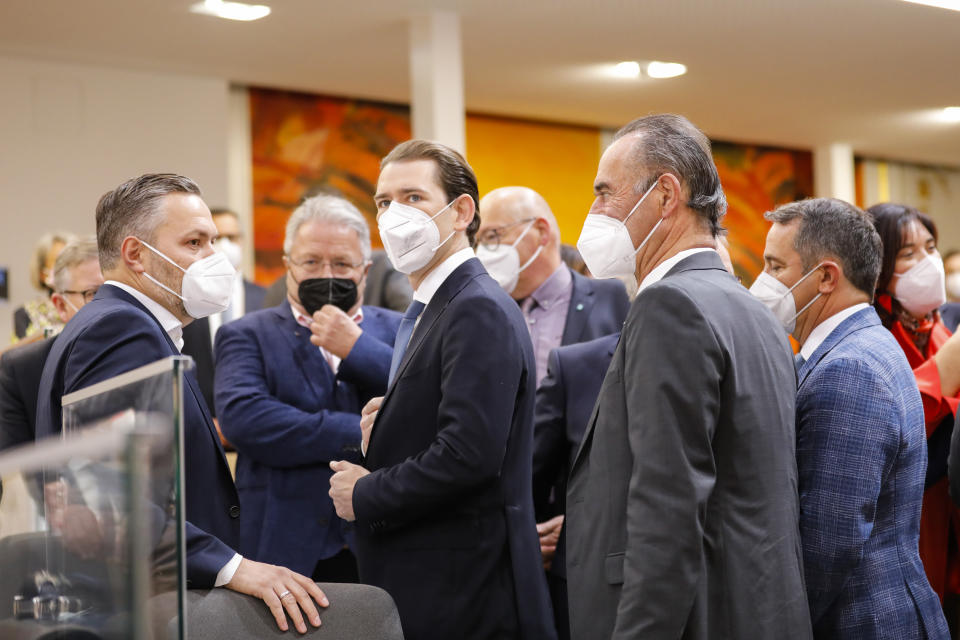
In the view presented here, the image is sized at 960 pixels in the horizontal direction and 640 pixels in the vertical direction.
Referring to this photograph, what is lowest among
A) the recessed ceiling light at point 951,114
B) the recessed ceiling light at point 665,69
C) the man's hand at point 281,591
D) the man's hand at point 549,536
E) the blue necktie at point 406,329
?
the man's hand at point 549,536

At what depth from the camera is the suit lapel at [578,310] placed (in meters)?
3.47

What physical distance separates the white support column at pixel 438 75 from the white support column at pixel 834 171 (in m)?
5.13

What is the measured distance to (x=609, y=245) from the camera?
2.09 metres

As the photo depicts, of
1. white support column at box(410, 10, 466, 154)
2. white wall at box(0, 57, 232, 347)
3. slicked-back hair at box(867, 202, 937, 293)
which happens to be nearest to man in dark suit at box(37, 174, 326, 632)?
slicked-back hair at box(867, 202, 937, 293)

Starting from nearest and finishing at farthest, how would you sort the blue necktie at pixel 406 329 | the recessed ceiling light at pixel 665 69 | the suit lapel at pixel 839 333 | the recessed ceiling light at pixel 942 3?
the suit lapel at pixel 839 333 → the blue necktie at pixel 406 329 → the recessed ceiling light at pixel 942 3 → the recessed ceiling light at pixel 665 69

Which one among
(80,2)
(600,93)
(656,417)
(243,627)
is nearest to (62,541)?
(243,627)

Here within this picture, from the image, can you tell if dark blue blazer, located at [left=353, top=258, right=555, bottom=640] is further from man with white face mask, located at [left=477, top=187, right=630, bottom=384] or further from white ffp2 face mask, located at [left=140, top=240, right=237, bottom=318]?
man with white face mask, located at [left=477, top=187, right=630, bottom=384]

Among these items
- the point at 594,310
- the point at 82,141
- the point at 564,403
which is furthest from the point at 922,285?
the point at 82,141

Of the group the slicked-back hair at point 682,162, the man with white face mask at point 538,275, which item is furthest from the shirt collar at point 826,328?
the man with white face mask at point 538,275

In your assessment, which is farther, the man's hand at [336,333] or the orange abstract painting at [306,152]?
the orange abstract painting at [306,152]

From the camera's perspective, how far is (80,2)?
234 inches

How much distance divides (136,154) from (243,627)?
606 centimetres

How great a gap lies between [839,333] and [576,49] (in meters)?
5.35

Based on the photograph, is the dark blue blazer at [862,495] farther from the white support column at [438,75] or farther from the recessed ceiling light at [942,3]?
the recessed ceiling light at [942,3]
